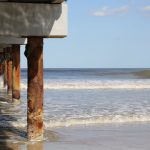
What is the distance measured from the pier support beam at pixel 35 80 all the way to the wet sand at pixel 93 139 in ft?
1.42

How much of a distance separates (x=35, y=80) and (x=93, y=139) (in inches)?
62.1

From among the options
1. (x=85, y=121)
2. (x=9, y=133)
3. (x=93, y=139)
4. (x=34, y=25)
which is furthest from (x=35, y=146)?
(x=85, y=121)

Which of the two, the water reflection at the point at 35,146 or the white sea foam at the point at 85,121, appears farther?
the white sea foam at the point at 85,121

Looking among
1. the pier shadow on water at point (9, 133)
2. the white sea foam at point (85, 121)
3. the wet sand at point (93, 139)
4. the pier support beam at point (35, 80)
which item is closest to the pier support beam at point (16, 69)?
the pier shadow on water at point (9, 133)

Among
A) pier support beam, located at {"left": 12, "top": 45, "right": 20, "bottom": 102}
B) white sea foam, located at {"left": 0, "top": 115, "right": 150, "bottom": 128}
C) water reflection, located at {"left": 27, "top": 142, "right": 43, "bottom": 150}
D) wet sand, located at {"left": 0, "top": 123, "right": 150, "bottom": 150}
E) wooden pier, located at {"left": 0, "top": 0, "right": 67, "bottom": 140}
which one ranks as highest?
wooden pier, located at {"left": 0, "top": 0, "right": 67, "bottom": 140}

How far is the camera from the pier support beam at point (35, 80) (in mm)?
7512

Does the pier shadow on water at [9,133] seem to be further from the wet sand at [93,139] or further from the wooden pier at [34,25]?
the wooden pier at [34,25]

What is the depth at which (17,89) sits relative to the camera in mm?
15750

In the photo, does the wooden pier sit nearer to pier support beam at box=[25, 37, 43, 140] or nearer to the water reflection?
pier support beam at box=[25, 37, 43, 140]

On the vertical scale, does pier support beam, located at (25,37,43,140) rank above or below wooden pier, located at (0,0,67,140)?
below

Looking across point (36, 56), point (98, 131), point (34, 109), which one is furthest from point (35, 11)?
point (98, 131)

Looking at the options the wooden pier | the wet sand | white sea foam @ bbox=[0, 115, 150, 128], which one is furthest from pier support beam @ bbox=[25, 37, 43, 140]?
white sea foam @ bbox=[0, 115, 150, 128]

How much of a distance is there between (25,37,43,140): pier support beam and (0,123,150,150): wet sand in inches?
17.0

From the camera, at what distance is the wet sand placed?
Answer: 7.42 meters
